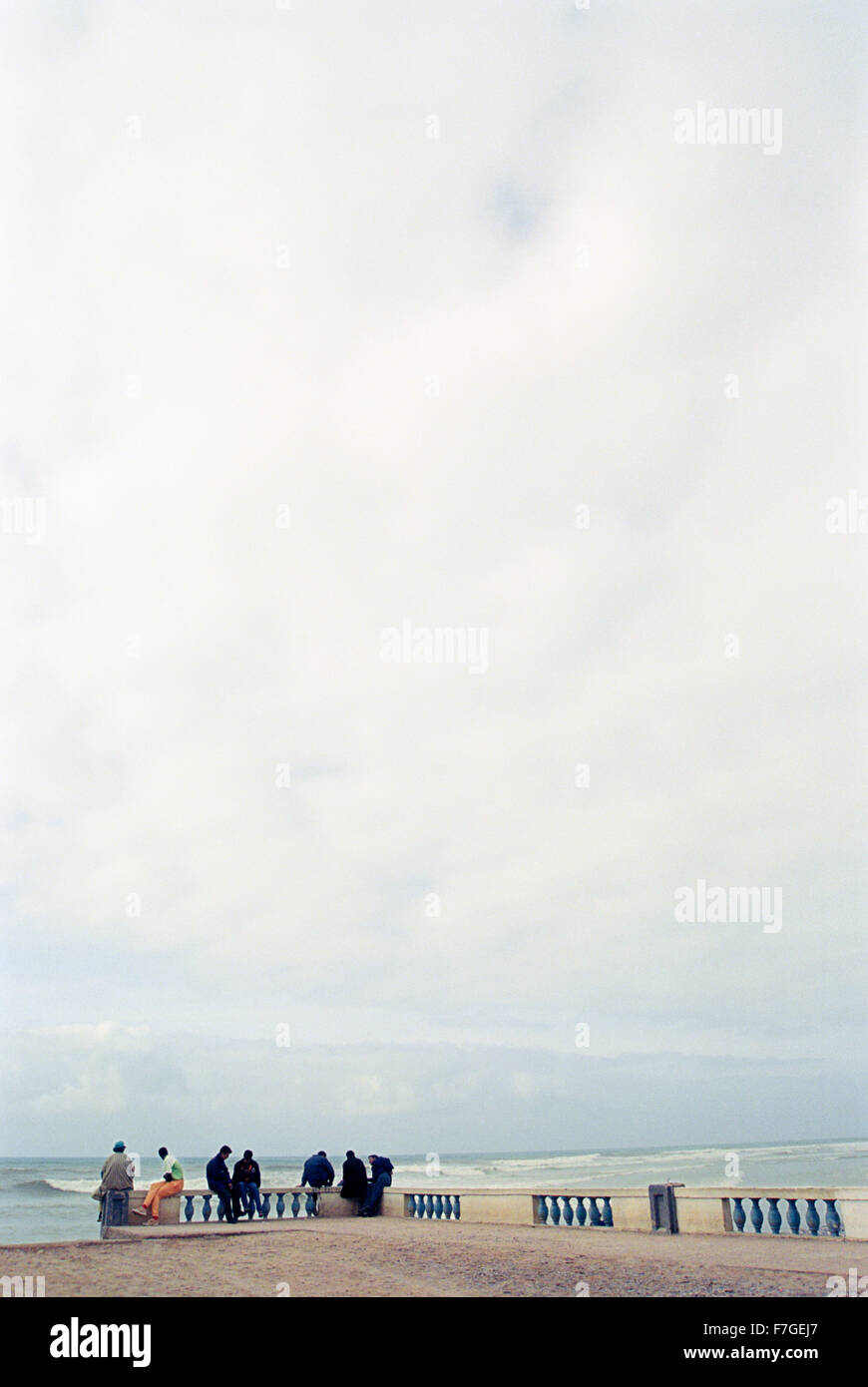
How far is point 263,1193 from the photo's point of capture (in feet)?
73.5

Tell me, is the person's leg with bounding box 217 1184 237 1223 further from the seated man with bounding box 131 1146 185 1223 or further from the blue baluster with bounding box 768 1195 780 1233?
the blue baluster with bounding box 768 1195 780 1233

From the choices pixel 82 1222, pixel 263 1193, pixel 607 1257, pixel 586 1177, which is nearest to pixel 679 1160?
pixel 586 1177

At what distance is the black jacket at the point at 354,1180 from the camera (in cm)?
2325

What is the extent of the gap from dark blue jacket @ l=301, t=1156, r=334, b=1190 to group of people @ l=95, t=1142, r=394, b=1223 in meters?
0.02

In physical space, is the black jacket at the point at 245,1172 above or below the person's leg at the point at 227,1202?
above

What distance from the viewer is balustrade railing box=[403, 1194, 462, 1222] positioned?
21.0 m

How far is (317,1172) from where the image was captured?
24.0 m

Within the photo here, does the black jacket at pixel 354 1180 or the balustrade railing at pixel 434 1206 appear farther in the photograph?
the black jacket at pixel 354 1180

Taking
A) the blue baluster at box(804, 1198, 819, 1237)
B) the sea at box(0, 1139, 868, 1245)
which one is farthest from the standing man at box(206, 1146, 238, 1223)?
the sea at box(0, 1139, 868, 1245)

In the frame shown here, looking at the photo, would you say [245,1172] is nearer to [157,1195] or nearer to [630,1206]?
[157,1195]

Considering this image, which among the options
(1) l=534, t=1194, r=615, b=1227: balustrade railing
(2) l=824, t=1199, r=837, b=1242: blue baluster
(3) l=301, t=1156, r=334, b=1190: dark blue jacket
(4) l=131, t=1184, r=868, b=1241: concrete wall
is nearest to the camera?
(4) l=131, t=1184, r=868, b=1241: concrete wall

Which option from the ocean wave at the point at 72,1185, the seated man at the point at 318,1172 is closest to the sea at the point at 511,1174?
the ocean wave at the point at 72,1185

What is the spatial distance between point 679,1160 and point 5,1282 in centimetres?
9714

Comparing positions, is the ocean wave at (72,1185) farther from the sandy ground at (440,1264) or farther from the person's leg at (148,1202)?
the sandy ground at (440,1264)
